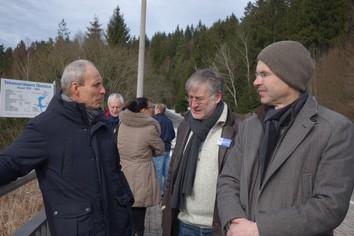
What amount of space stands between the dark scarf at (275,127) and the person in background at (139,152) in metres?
3.12

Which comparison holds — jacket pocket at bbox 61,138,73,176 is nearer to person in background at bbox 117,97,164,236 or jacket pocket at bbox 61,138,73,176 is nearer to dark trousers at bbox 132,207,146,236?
person in background at bbox 117,97,164,236

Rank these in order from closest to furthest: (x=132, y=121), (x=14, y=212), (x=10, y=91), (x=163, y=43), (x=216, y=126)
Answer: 1. (x=216, y=126)
2. (x=14, y=212)
3. (x=132, y=121)
4. (x=10, y=91)
5. (x=163, y=43)

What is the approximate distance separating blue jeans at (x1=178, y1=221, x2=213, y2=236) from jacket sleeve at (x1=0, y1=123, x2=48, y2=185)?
124 cm

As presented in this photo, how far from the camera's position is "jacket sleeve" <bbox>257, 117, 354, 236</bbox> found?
2.02 meters

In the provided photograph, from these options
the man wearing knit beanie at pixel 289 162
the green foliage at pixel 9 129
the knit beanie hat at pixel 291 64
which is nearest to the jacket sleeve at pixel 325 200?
the man wearing knit beanie at pixel 289 162

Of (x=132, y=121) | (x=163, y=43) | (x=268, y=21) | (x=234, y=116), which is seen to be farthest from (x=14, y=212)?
(x=163, y=43)

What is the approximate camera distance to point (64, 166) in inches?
102

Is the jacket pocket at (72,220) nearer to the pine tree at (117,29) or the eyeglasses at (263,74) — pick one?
the eyeglasses at (263,74)

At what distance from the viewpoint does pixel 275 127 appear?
228cm

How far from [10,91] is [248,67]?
45803mm

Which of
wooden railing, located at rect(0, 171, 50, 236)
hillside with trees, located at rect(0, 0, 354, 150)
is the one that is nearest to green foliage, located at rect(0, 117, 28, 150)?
hillside with trees, located at rect(0, 0, 354, 150)

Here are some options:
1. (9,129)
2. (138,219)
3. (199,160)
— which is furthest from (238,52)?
(199,160)

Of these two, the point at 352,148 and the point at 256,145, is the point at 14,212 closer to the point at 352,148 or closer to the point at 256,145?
the point at 256,145

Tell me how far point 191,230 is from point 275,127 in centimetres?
130
